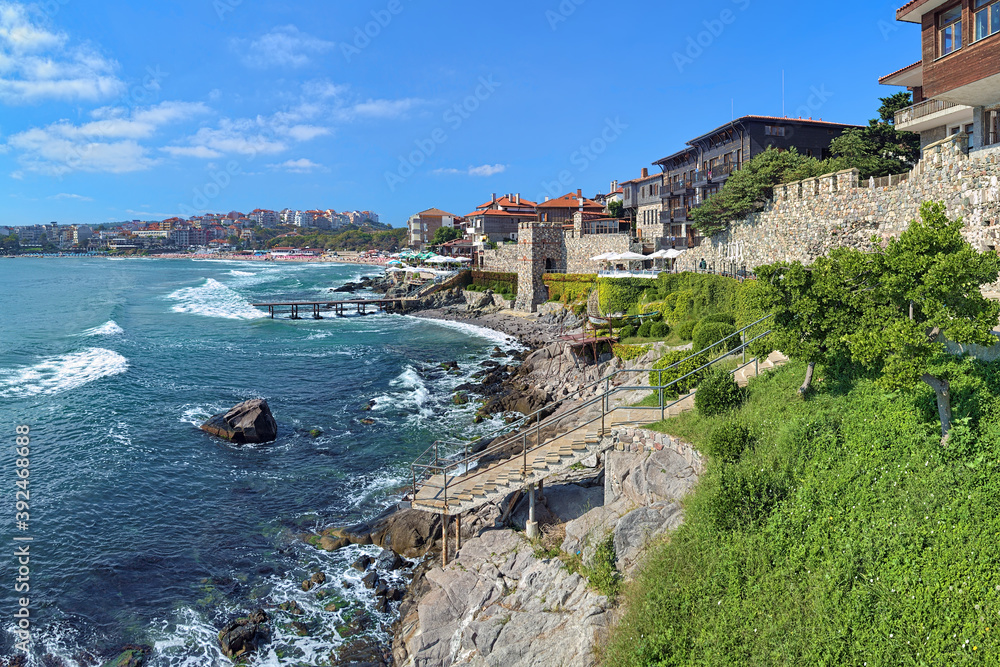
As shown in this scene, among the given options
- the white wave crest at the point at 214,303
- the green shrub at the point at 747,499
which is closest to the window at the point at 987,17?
the green shrub at the point at 747,499

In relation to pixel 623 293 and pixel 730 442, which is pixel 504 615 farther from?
pixel 623 293

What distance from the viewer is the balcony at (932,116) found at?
86.1ft

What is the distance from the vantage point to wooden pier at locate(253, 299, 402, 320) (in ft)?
226

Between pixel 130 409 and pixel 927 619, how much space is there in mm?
34598

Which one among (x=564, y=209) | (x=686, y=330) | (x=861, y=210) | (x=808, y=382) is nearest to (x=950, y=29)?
(x=861, y=210)

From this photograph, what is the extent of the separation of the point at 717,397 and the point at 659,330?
20020mm

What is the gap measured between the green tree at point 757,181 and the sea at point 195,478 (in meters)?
19.0

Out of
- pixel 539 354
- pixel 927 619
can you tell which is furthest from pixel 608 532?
pixel 539 354

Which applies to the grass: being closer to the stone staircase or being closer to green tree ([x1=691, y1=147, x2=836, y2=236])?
the stone staircase

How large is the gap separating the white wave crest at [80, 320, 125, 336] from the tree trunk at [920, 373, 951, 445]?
60.7 metres

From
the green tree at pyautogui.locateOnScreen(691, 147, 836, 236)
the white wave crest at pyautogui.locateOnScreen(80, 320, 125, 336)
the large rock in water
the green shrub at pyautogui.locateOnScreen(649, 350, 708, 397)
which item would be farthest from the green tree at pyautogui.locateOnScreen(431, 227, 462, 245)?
the green shrub at pyautogui.locateOnScreen(649, 350, 708, 397)

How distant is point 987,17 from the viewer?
17844mm

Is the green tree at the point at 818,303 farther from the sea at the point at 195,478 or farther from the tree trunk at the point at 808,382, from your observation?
the sea at the point at 195,478

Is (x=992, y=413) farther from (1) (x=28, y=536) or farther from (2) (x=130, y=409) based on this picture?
(2) (x=130, y=409)
